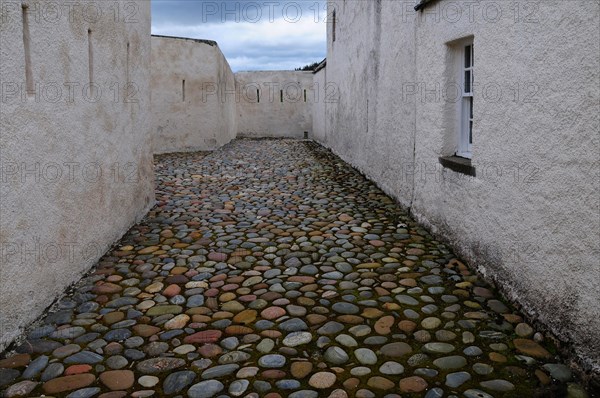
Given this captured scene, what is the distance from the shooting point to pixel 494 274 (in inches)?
160

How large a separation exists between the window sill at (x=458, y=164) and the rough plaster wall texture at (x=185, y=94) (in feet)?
35.0

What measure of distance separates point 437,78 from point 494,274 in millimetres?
2454

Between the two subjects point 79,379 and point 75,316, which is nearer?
point 79,379

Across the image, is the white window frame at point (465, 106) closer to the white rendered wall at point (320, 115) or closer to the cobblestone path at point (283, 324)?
the cobblestone path at point (283, 324)

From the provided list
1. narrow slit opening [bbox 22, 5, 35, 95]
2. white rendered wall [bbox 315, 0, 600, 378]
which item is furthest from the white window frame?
narrow slit opening [bbox 22, 5, 35, 95]

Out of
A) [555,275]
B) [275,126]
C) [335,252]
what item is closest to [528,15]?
[555,275]

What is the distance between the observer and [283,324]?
350 centimetres

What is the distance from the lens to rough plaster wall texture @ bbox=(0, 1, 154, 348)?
10.5ft

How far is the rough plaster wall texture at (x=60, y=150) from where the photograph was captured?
3.20m

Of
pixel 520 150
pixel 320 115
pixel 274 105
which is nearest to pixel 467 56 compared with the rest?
pixel 520 150

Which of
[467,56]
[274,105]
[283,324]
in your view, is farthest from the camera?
[274,105]

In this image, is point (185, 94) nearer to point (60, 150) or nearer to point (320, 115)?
point (320, 115)

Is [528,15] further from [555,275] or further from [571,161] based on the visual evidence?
[555,275]

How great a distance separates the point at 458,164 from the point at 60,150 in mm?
3531
